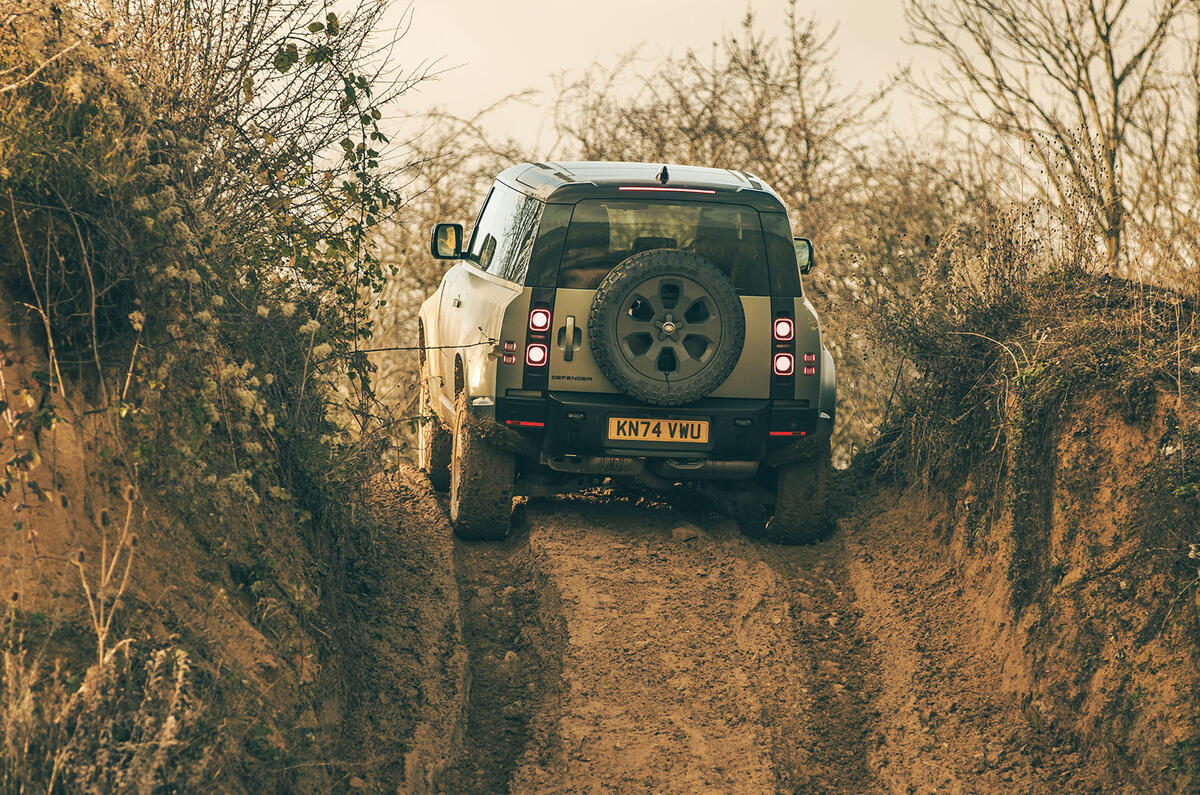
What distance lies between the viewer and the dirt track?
657cm

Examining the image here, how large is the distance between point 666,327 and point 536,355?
804mm

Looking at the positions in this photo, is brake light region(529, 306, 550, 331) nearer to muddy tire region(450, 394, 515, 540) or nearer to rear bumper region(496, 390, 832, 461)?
rear bumper region(496, 390, 832, 461)

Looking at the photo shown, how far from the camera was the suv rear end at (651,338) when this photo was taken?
805 centimetres

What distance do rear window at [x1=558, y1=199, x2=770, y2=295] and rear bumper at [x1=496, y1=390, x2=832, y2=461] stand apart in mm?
707

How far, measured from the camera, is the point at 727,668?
7426 millimetres

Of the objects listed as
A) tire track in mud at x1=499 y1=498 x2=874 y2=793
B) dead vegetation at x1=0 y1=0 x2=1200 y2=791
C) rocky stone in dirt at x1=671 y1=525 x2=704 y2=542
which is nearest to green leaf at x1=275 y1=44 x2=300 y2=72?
dead vegetation at x1=0 y1=0 x2=1200 y2=791

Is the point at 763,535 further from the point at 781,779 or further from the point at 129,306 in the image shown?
the point at 129,306

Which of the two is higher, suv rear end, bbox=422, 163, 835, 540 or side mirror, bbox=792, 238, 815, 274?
side mirror, bbox=792, 238, 815, 274

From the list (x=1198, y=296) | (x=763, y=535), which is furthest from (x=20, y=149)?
(x=1198, y=296)

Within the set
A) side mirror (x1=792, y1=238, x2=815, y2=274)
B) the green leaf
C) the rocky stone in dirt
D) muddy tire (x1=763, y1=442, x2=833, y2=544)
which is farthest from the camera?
side mirror (x1=792, y1=238, x2=815, y2=274)

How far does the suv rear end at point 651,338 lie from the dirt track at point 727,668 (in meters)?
0.69

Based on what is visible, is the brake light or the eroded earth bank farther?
the brake light

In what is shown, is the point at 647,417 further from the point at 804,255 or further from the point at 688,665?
the point at 804,255

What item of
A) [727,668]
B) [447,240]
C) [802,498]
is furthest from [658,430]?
[447,240]
